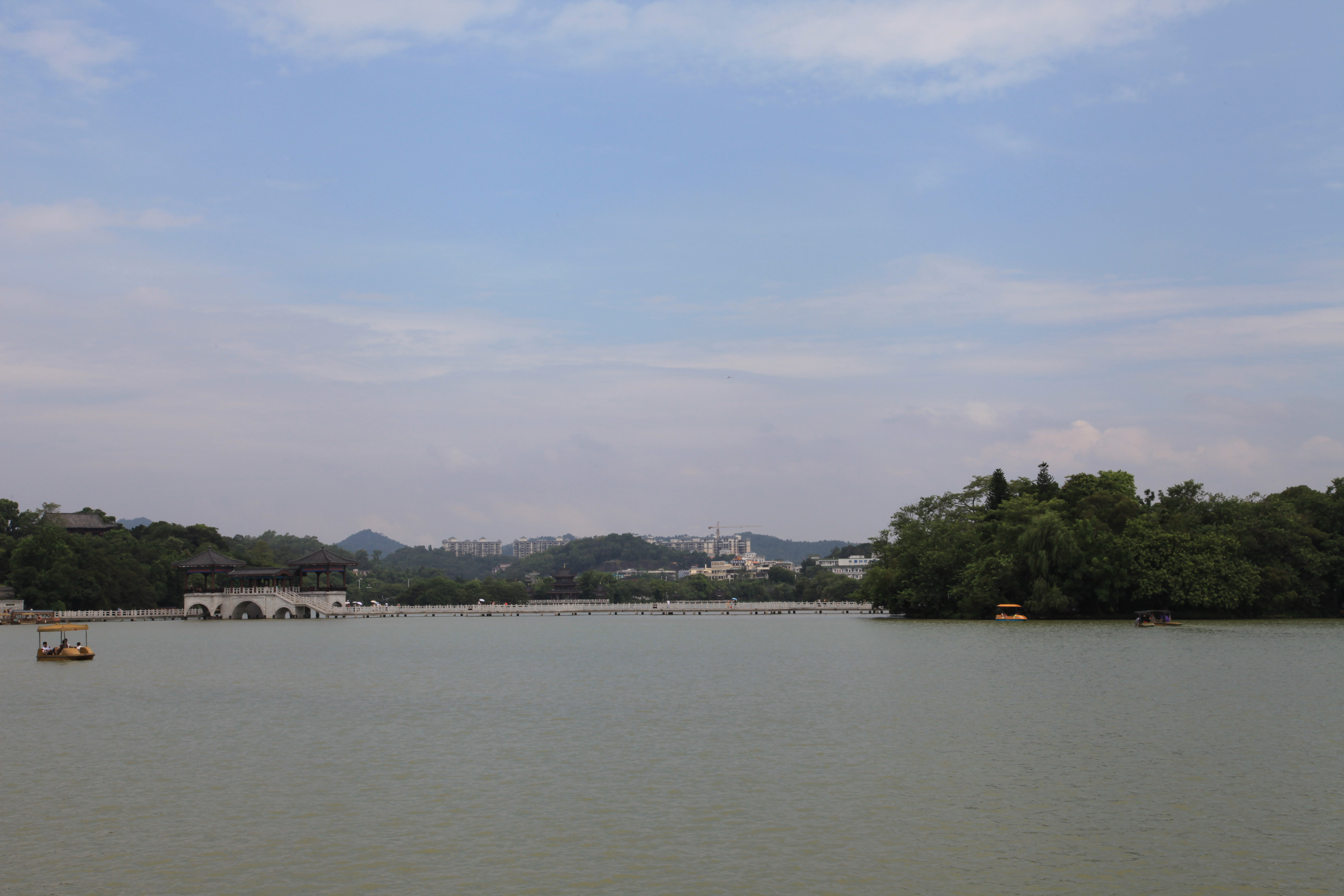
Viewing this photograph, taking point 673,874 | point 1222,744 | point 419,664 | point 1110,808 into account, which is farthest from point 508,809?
point 419,664

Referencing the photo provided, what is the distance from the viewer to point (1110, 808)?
16.6 meters

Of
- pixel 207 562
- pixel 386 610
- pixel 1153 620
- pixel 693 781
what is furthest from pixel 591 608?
pixel 693 781

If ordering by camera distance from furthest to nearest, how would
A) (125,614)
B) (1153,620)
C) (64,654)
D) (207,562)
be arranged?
(207,562) < (125,614) < (1153,620) < (64,654)

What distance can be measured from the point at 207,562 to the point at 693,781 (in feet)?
316

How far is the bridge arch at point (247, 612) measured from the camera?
105m

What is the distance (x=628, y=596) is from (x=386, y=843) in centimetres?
14381

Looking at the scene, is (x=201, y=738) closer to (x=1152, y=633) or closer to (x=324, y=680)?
(x=324, y=680)

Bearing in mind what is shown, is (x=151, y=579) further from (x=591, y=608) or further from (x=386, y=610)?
(x=591, y=608)

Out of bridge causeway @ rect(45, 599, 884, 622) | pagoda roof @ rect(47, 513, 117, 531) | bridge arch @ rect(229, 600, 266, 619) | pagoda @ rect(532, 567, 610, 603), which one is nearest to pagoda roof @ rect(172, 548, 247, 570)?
bridge causeway @ rect(45, 599, 884, 622)

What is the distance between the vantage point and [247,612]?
10825 cm

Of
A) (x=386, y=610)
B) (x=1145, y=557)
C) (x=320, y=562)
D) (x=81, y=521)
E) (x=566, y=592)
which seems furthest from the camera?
(x=566, y=592)

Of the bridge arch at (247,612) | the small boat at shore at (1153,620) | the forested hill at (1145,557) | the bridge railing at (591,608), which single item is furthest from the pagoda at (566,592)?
the small boat at shore at (1153,620)

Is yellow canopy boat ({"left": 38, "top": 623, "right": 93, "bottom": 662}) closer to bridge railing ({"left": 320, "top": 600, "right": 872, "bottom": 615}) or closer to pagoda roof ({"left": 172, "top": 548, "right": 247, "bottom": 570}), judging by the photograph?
pagoda roof ({"left": 172, "top": 548, "right": 247, "bottom": 570})

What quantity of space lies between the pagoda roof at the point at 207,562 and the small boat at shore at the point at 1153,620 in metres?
81.4
